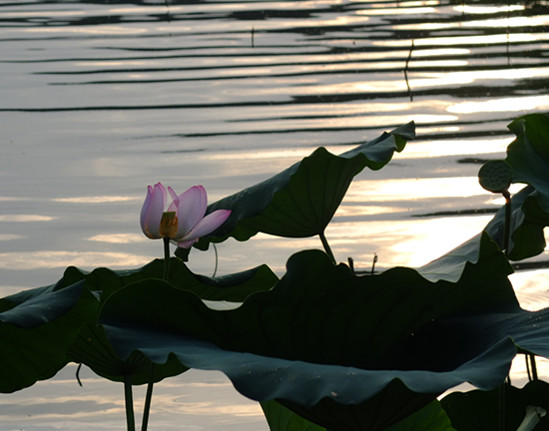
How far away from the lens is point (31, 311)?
44.0 inches

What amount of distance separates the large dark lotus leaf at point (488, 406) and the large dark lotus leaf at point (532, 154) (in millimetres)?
225

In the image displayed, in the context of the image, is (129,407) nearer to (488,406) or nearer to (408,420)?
(408,420)

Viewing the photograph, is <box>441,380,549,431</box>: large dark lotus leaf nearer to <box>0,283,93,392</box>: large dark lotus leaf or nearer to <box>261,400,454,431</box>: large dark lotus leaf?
<box>261,400,454,431</box>: large dark lotus leaf

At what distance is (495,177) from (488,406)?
0.34 meters

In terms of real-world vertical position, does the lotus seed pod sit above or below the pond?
above

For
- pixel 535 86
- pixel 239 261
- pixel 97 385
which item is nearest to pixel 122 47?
pixel 535 86

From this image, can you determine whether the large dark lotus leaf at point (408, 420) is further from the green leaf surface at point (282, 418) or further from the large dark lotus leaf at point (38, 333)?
the large dark lotus leaf at point (38, 333)

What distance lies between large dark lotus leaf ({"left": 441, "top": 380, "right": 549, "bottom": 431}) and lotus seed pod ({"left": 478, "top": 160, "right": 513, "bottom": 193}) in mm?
289

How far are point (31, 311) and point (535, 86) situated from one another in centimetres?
619

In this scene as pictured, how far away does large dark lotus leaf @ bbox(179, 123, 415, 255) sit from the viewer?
1460mm

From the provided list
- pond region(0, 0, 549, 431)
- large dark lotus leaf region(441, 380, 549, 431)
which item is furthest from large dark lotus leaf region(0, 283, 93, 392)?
pond region(0, 0, 549, 431)

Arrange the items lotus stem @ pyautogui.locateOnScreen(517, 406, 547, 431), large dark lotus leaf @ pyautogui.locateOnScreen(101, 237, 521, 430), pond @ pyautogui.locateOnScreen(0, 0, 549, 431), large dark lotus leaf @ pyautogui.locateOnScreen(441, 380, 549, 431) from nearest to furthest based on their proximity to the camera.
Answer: large dark lotus leaf @ pyautogui.locateOnScreen(101, 237, 521, 430)
lotus stem @ pyautogui.locateOnScreen(517, 406, 547, 431)
large dark lotus leaf @ pyautogui.locateOnScreen(441, 380, 549, 431)
pond @ pyautogui.locateOnScreen(0, 0, 549, 431)

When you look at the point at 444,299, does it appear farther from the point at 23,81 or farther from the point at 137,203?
the point at 23,81

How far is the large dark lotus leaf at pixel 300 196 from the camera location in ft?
4.79
